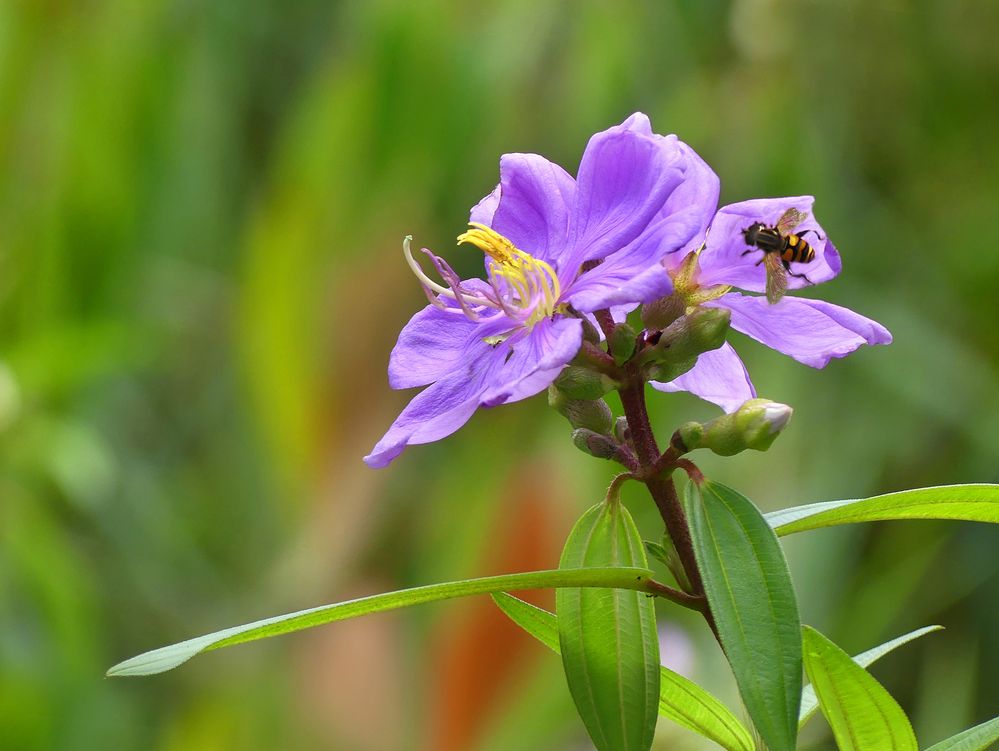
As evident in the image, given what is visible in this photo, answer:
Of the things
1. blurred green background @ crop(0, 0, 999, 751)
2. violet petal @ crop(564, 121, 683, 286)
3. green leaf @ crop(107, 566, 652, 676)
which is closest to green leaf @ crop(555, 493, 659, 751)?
green leaf @ crop(107, 566, 652, 676)

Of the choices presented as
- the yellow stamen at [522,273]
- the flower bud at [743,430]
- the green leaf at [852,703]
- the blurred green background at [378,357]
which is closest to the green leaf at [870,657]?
the green leaf at [852,703]

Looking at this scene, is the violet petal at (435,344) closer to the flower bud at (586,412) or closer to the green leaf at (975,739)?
the flower bud at (586,412)

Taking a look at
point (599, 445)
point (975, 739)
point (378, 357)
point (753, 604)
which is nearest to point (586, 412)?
point (599, 445)

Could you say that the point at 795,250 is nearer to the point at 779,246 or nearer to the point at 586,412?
the point at 779,246

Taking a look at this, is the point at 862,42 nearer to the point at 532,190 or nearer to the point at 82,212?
the point at 82,212

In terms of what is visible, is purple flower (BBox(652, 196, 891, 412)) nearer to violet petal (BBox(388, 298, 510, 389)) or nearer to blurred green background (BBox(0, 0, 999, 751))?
violet petal (BBox(388, 298, 510, 389))

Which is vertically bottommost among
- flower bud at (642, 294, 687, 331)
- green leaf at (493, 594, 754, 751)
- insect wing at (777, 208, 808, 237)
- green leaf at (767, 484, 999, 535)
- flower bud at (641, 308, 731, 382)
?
Answer: green leaf at (493, 594, 754, 751)
